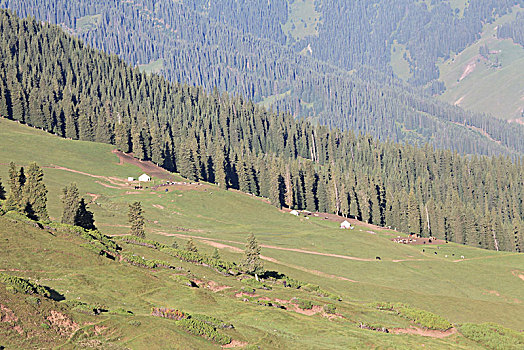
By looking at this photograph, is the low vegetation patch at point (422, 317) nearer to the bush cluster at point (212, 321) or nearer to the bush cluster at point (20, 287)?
the bush cluster at point (212, 321)

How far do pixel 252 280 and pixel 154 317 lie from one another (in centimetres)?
3044

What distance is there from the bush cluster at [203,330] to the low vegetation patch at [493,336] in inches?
1146

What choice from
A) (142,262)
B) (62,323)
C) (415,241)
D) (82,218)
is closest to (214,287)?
(142,262)

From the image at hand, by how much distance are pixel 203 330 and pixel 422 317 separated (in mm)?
30797

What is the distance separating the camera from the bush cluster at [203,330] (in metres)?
38.9

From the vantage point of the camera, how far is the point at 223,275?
72562mm

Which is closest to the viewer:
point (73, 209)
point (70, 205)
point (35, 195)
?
point (35, 195)

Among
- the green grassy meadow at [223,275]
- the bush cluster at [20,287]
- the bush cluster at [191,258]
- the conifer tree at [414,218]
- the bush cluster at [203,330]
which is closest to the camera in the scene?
the bush cluster at [20,287]

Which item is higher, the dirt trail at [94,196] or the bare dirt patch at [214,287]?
the dirt trail at [94,196]

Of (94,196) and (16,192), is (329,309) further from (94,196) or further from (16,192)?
(94,196)

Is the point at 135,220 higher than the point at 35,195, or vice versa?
the point at 35,195

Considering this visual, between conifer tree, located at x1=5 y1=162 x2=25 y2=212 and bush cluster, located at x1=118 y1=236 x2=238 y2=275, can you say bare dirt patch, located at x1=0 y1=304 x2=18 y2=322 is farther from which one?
bush cluster, located at x1=118 y1=236 x2=238 y2=275

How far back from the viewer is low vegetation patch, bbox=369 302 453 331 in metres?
58.4

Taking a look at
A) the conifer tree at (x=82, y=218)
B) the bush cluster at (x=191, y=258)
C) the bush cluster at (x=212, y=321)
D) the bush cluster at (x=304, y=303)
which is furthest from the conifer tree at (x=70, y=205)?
the bush cluster at (x=212, y=321)
